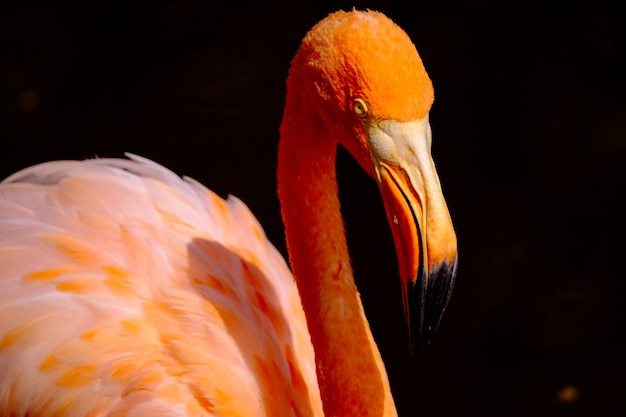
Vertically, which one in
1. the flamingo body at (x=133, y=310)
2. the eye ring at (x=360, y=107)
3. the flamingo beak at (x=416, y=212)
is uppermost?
the eye ring at (x=360, y=107)

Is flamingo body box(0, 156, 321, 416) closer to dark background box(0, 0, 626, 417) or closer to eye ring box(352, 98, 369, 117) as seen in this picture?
eye ring box(352, 98, 369, 117)

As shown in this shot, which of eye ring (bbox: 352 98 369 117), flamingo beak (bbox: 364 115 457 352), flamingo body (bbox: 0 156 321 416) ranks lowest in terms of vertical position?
flamingo body (bbox: 0 156 321 416)

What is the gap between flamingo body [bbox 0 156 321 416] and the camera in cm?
250

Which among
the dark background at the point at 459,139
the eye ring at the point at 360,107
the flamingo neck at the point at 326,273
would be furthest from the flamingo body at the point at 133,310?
the dark background at the point at 459,139

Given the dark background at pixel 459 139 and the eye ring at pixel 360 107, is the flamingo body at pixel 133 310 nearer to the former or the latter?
the eye ring at pixel 360 107

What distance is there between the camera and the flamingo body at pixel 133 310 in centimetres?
250

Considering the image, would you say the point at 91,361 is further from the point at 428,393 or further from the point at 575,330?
the point at 575,330

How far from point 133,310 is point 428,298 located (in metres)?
0.93

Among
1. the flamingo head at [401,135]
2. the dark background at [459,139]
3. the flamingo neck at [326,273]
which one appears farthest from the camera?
the dark background at [459,139]

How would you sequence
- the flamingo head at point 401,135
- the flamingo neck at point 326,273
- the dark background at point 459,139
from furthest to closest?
the dark background at point 459,139 < the flamingo neck at point 326,273 < the flamingo head at point 401,135

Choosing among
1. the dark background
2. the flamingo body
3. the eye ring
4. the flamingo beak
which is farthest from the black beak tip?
the dark background

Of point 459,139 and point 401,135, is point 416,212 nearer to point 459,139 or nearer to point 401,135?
point 401,135

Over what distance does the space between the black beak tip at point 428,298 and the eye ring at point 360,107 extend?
0.40 meters

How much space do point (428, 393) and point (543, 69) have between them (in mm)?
1763
